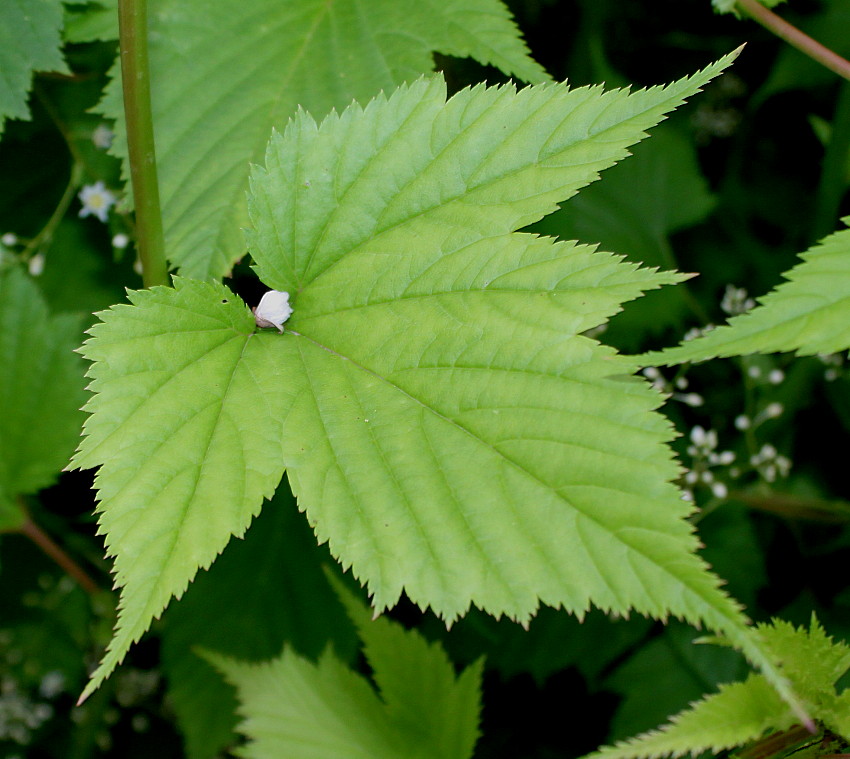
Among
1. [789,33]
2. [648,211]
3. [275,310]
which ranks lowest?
[648,211]

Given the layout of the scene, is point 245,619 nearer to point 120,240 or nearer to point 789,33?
point 120,240

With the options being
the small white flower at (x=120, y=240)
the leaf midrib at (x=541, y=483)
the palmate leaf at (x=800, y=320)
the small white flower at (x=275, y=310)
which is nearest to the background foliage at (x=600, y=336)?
the small white flower at (x=120, y=240)

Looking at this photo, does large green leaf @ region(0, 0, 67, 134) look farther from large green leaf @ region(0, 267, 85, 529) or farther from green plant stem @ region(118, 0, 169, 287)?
large green leaf @ region(0, 267, 85, 529)

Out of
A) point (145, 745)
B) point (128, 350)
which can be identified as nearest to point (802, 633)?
point (128, 350)

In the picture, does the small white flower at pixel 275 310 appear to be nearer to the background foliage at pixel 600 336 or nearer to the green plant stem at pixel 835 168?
the background foliage at pixel 600 336

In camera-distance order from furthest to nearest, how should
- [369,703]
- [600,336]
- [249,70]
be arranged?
[600,336] → [369,703] → [249,70]

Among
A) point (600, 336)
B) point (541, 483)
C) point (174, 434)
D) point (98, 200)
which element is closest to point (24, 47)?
point (98, 200)
